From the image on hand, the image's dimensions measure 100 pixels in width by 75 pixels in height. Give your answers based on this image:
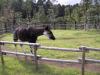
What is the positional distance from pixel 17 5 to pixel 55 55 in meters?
75.0

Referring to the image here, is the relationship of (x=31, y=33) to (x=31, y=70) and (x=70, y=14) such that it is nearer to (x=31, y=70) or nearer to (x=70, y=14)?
(x=31, y=70)

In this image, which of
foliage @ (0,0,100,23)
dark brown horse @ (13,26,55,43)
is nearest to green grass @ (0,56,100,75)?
dark brown horse @ (13,26,55,43)

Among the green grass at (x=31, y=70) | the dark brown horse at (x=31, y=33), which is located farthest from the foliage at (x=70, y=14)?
the green grass at (x=31, y=70)

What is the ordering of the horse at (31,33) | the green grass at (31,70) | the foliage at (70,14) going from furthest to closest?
the foliage at (70,14) → the horse at (31,33) → the green grass at (31,70)

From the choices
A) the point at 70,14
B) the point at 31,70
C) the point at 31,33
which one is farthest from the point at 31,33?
the point at 70,14

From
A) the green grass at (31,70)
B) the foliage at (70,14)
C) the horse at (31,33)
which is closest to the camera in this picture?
the green grass at (31,70)

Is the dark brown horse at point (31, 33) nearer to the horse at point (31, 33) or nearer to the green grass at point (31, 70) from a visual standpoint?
the horse at point (31, 33)

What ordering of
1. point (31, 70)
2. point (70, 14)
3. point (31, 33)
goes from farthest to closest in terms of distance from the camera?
point (70, 14), point (31, 33), point (31, 70)

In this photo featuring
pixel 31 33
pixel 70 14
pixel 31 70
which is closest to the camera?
pixel 31 70

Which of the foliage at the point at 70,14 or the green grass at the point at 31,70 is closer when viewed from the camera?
the green grass at the point at 31,70

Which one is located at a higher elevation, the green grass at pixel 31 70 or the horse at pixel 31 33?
the horse at pixel 31 33

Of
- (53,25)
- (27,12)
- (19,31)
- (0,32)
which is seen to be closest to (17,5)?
(27,12)

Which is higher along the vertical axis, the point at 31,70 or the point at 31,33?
→ the point at 31,33

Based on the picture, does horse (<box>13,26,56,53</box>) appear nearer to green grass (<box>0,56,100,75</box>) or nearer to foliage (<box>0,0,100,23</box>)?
green grass (<box>0,56,100,75</box>)
